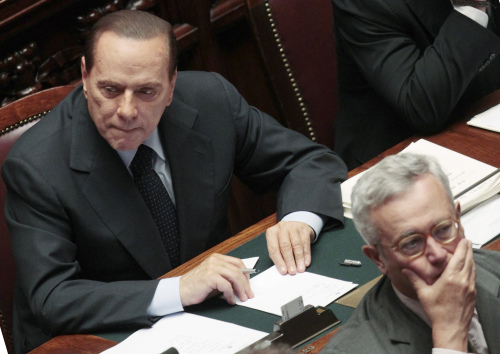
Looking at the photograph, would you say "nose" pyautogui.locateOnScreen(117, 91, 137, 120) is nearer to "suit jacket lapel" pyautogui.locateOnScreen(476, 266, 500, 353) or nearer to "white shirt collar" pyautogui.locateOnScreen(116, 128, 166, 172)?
"white shirt collar" pyautogui.locateOnScreen(116, 128, 166, 172)

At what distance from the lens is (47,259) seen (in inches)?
84.4

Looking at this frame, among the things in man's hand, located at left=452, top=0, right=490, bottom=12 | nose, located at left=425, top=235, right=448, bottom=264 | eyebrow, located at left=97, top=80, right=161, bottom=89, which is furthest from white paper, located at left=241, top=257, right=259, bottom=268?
man's hand, located at left=452, top=0, right=490, bottom=12

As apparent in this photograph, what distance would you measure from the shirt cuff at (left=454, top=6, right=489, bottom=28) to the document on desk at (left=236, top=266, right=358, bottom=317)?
1.22 meters

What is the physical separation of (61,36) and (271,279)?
1.64 m

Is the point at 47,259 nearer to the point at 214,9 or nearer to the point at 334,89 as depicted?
the point at 334,89

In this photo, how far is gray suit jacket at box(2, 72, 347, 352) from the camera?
6.95 feet

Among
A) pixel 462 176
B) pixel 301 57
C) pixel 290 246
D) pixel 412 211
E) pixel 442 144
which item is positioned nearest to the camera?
pixel 412 211

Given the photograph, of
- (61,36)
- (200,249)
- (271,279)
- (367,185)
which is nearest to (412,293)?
(367,185)

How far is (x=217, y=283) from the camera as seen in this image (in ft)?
6.46

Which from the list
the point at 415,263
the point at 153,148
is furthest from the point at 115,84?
the point at 415,263

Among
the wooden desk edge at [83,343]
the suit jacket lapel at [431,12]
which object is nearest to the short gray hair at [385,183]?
the wooden desk edge at [83,343]

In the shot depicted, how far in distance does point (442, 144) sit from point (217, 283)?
0.94 metres

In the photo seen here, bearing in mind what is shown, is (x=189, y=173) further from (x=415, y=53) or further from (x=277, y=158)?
(x=415, y=53)

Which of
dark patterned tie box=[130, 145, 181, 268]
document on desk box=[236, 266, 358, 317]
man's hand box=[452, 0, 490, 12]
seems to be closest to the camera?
document on desk box=[236, 266, 358, 317]
